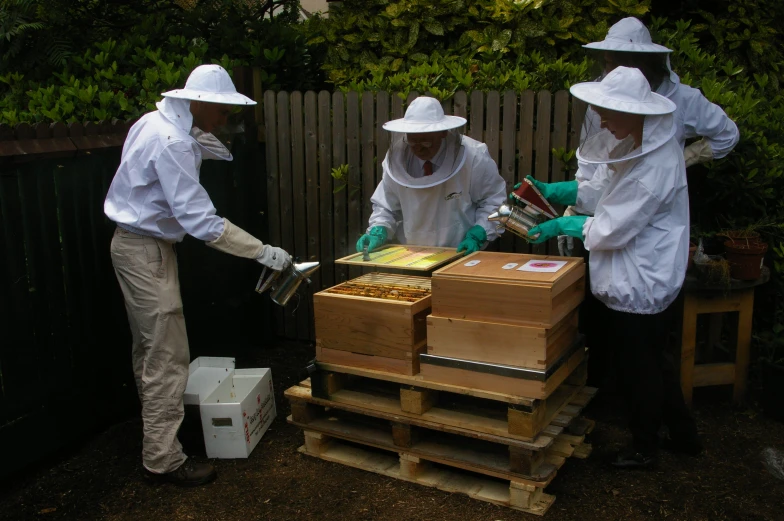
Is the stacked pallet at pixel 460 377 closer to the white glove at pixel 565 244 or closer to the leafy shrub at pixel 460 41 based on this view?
the white glove at pixel 565 244

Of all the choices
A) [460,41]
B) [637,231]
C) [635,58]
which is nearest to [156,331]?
[637,231]

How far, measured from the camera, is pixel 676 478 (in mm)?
3547

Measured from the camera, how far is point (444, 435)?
362cm

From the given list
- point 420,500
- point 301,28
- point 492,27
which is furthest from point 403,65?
point 420,500

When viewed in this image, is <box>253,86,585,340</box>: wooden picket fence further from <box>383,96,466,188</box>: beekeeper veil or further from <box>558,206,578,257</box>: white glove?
<box>383,96,466,188</box>: beekeeper veil

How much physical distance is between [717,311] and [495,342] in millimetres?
1703

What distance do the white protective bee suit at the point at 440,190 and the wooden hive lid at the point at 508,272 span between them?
547mm

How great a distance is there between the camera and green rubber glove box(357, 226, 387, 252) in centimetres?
400

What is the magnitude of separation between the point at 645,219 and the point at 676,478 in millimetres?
1399

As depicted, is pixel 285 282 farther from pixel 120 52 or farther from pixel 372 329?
pixel 120 52

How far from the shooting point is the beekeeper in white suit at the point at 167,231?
3400mm

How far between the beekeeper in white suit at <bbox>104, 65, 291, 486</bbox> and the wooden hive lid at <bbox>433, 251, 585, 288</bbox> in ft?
3.03

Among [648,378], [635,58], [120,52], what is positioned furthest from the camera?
[120,52]

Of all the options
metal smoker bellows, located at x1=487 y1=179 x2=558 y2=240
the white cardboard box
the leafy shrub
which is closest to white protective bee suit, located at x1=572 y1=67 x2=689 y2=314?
metal smoker bellows, located at x1=487 y1=179 x2=558 y2=240
